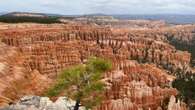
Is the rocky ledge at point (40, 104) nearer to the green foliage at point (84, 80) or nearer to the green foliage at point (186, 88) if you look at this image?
the green foliage at point (84, 80)

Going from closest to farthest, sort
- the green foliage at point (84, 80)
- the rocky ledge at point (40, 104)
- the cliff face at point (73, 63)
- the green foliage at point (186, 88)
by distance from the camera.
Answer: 1. the green foliage at point (84, 80)
2. the rocky ledge at point (40, 104)
3. the cliff face at point (73, 63)
4. the green foliage at point (186, 88)

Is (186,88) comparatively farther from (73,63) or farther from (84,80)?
(84,80)

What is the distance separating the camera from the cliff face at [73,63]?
96062 mm

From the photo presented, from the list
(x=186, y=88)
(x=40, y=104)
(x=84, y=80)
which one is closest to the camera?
(x=84, y=80)

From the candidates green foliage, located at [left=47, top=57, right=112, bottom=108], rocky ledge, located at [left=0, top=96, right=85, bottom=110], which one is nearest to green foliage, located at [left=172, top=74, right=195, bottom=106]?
rocky ledge, located at [left=0, top=96, right=85, bottom=110]

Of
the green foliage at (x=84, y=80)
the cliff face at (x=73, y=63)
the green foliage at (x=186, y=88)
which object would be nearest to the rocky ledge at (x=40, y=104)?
the cliff face at (x=73, y=63)

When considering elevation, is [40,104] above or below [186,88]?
above

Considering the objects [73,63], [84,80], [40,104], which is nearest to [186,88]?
[73,63]

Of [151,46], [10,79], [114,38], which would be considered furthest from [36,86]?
[151,46]

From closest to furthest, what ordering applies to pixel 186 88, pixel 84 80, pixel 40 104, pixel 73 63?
pixel 84 80 < pixel 40 104 < pixel 73 63 < pixel 186 88

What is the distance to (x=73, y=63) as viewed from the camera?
117688 millimetres

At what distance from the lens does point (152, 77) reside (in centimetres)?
11462

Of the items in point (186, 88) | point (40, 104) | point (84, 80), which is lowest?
point (186, 88)

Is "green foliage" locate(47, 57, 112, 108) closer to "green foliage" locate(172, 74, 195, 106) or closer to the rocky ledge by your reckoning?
the rocky ledge
